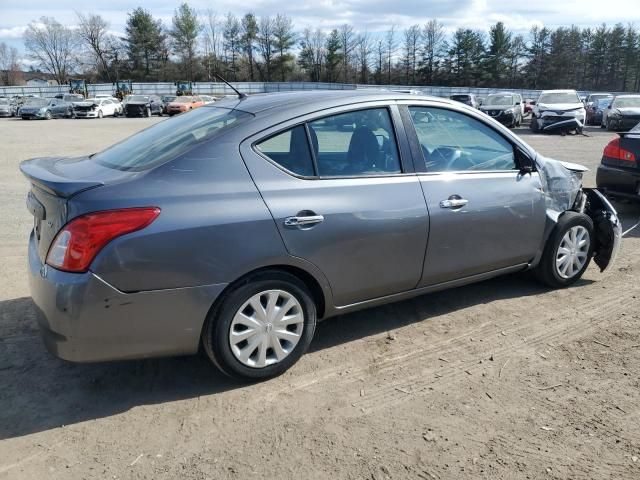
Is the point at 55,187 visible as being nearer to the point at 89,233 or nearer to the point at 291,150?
the point at 89,233

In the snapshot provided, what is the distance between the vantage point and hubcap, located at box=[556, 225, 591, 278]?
4.56 m

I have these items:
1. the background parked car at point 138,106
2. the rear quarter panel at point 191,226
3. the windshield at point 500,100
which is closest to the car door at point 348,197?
the rear quarter panel at point 191,226

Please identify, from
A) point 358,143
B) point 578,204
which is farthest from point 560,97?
point 358,143

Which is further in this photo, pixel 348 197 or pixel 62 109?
pixel 62 109

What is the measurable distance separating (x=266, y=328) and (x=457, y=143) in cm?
201

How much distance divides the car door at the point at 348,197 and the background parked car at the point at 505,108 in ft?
75.7

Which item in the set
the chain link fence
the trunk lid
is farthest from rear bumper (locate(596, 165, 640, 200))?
the chain link fence

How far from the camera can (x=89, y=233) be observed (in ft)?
8.55

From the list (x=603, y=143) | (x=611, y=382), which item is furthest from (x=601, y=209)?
(x=603, y=143)

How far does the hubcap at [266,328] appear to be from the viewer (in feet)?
9.98

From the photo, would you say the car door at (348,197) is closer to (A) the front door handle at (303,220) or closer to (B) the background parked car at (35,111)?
(A) the front door handle at (303,220)

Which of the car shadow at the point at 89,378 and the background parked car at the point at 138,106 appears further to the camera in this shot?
the background parked car at the point at 138,106

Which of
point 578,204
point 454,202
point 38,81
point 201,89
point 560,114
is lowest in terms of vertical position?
point 578,204

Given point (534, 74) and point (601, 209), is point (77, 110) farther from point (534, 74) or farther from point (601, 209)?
point (534, 74)
